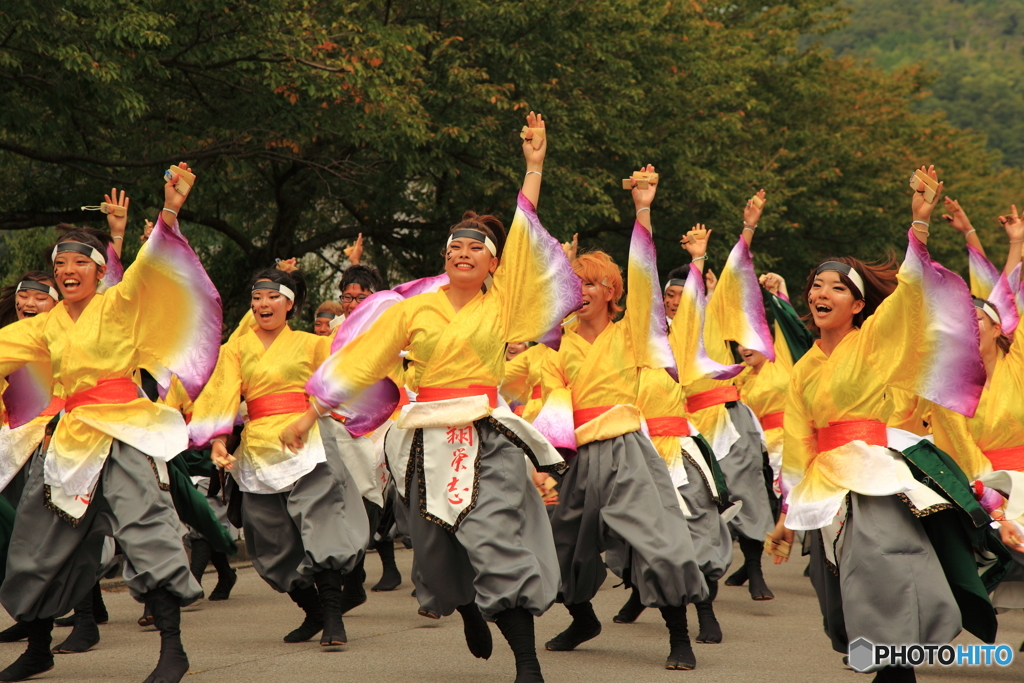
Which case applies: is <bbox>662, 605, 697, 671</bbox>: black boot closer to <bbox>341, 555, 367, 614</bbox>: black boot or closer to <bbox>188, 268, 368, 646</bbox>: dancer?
<bbox>188, 268, 368, 646</bbox>: dancer

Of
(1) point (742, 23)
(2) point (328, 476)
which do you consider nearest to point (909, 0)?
(1) point (742, 23)

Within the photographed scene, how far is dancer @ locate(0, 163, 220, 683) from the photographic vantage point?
17.2 feet

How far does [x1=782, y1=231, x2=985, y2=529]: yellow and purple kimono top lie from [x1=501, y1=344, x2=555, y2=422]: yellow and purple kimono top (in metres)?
1.68

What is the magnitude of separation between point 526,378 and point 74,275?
8.32 feet

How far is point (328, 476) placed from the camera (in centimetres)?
691

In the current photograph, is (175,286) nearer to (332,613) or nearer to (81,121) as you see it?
(332,613)

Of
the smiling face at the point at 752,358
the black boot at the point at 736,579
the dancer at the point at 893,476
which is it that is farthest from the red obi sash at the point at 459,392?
the black boot at the point at 736,579

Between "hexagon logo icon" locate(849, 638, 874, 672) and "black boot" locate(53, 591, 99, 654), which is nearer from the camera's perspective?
"hexagon logo icon" locate(849, 638, 874, 672)

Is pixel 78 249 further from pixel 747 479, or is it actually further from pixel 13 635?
pixel 747 479

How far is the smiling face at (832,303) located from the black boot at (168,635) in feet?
9.82

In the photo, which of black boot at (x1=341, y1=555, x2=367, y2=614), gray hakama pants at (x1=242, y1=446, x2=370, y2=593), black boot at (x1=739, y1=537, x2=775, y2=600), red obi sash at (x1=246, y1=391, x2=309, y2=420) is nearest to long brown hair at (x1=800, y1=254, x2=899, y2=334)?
gray hakama pants at (x1=242, y1=446, x2=370, y2=593)

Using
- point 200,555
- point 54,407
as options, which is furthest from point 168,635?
point 200,555

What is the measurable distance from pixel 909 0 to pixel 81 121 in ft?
360

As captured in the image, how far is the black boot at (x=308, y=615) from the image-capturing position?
21.7 feet
